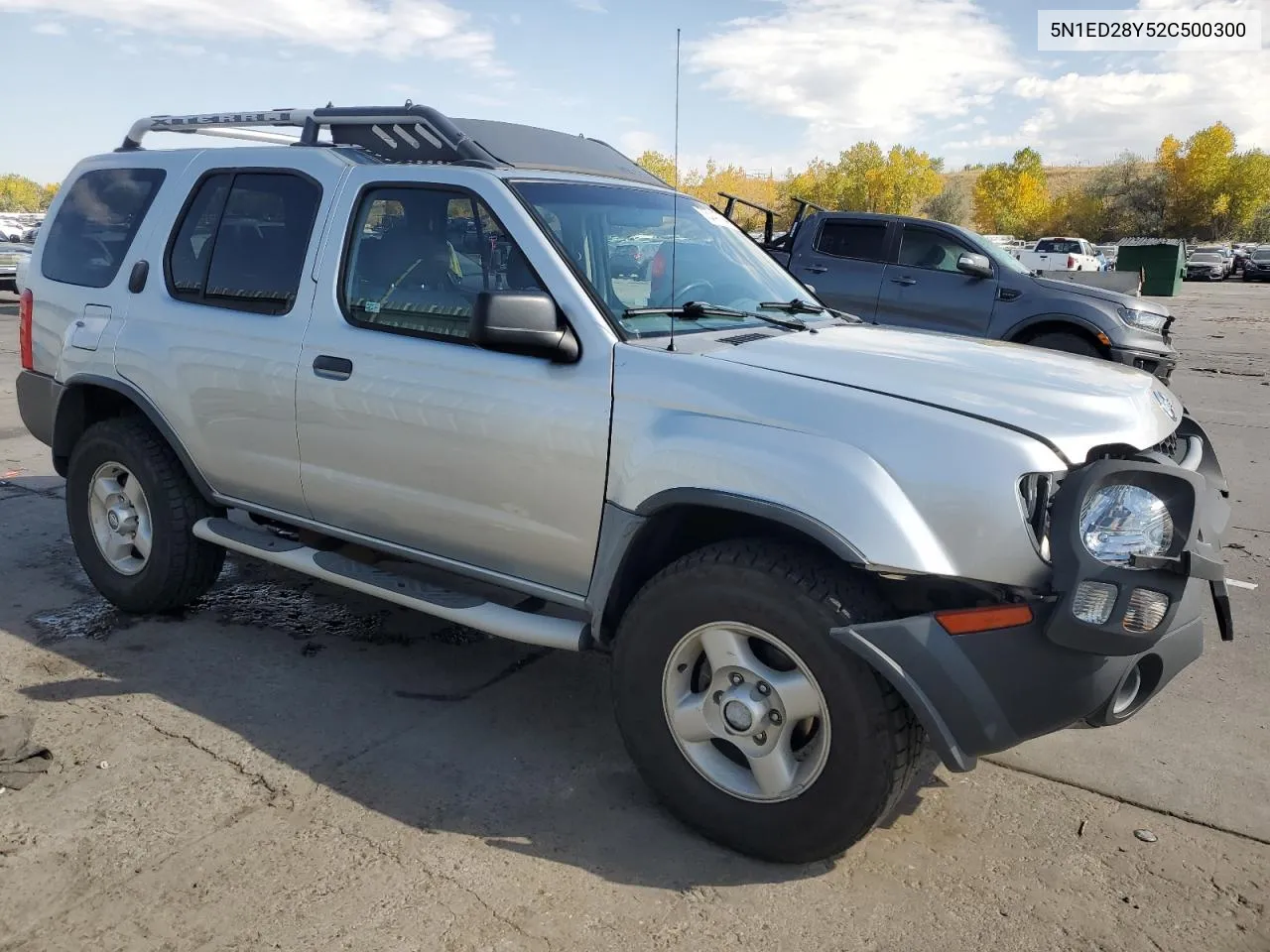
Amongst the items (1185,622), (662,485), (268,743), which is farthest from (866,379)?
(268,743)

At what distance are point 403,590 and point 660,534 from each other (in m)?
1.07

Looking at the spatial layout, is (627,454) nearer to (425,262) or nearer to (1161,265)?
(425,262)

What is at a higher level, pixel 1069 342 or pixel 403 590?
pixel 1069 342

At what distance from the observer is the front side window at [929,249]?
10.5 m

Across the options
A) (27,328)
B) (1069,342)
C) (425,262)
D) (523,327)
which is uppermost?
(425,262)

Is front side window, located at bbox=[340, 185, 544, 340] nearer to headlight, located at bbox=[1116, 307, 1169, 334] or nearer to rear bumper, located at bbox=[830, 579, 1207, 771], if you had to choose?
rear bumper, located at bbox=[830, 579, 1207, 771]

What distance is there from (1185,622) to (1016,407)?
714mm

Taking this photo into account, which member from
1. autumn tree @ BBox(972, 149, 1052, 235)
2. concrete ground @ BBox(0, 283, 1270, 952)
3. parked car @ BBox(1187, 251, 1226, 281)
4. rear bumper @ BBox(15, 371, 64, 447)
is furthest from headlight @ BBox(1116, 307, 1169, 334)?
autumn tree @ BBox(972, 149, 1052, 235)

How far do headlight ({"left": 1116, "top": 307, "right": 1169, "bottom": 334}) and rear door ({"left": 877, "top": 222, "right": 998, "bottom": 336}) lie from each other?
1197mm

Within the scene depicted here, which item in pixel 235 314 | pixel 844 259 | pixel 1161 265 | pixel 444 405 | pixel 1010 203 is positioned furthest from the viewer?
pixel 1010 203

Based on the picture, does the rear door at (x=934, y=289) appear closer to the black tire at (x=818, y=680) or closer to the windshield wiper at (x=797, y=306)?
the windshield wiper at (x=797, y=306)

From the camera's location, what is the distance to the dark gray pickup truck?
9773mm

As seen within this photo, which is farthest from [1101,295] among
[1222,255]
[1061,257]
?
[1222,255]

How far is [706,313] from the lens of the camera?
3.47 meters
